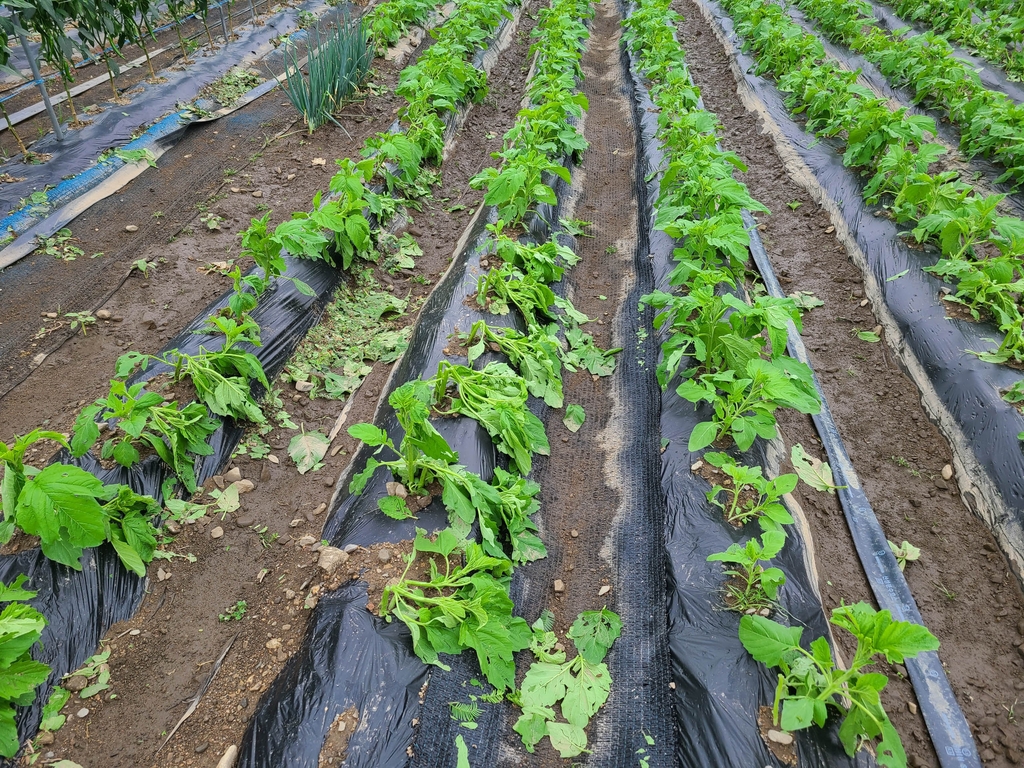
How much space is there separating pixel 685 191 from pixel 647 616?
2703 mm

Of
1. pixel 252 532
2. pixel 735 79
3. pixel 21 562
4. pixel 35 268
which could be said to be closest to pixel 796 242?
pixel 735 79

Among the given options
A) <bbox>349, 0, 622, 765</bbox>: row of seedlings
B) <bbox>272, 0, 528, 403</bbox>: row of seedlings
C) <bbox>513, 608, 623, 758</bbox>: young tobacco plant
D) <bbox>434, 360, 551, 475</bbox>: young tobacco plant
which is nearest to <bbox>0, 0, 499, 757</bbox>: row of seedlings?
<bbox>272, 0, 528, 403</bbox>: row of seedlings

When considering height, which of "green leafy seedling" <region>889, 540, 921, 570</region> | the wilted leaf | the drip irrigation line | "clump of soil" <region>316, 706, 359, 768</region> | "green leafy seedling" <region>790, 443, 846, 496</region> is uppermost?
"clump of soil" <region>316, 706, 359, 768</region>

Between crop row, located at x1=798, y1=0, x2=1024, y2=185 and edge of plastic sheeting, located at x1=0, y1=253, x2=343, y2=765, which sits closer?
edge of plastic sheeting, located at x1=0, y1=253, x2=343, y2=765

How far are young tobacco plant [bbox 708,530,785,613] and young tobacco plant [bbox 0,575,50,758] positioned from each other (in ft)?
7.03

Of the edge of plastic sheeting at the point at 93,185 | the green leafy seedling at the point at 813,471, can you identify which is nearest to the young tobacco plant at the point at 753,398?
the green leafy seedling at the point at 813,471

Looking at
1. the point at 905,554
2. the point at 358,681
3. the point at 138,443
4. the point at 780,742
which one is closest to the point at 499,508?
the point at 358,681

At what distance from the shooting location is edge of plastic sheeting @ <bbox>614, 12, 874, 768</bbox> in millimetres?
1754

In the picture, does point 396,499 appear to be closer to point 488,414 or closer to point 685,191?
point 488,414

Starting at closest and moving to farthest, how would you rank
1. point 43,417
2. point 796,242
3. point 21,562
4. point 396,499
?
point 21,562
point 396,499
point 43,417
point 796,242

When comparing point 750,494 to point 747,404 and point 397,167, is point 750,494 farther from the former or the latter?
point 397,167

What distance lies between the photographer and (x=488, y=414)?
99.7 inches

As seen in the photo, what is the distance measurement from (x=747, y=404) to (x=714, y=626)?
0.95 meters

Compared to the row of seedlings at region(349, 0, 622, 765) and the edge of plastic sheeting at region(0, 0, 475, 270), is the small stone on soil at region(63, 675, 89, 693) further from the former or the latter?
the edge of plastic sheeting at region(0, 0, 475, 270)
